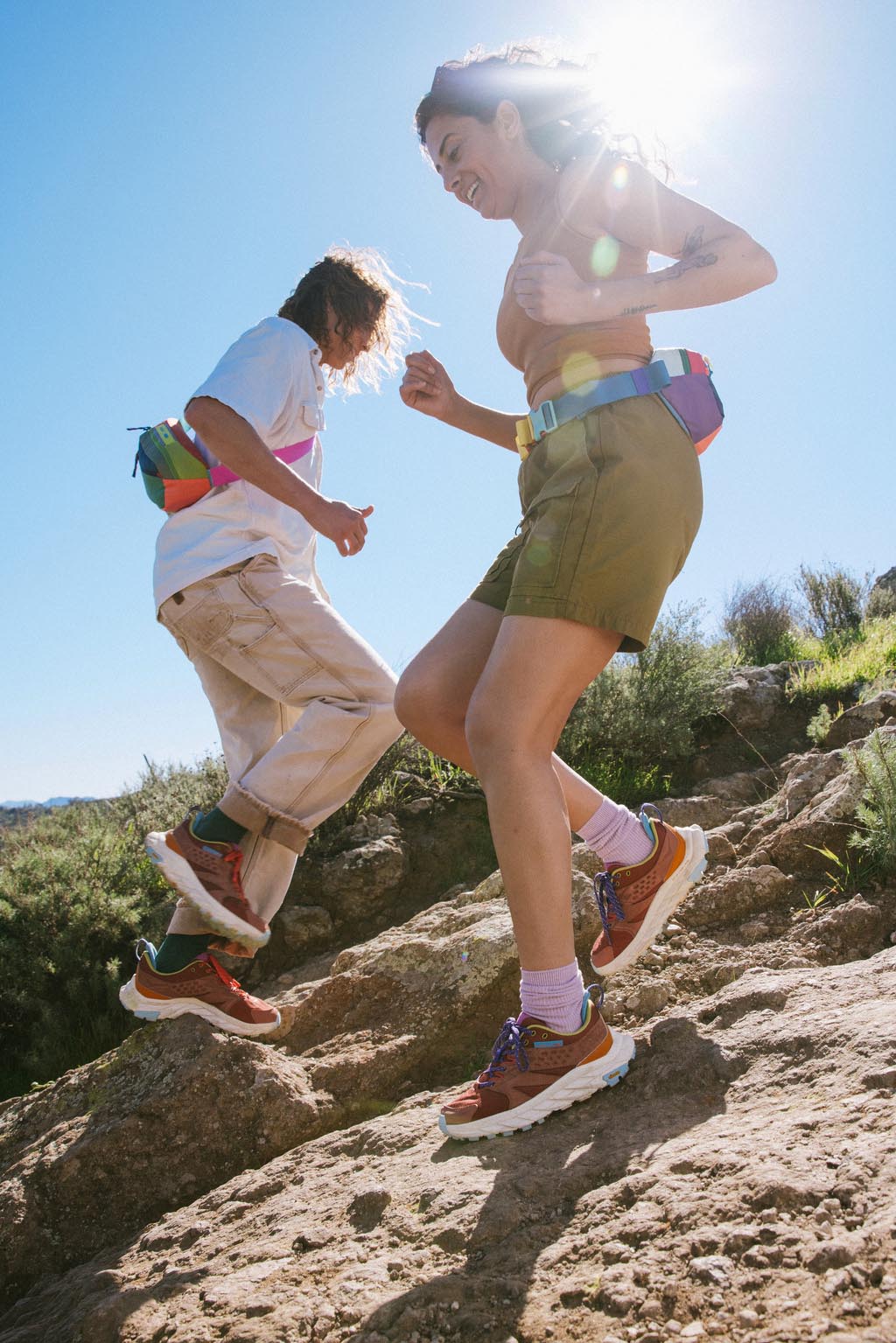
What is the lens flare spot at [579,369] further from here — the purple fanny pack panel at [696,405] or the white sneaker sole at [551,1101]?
the white sneaker sole at [551,1101]

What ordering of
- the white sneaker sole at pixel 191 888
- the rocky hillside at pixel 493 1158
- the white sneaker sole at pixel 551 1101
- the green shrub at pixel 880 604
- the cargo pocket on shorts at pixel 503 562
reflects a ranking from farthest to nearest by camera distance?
1. the green shrub at pixel 880 604
2. the white sneaker sole at pixel 191 888
3. the cargo pocket on shorts at pixel 503 562
4. the white sneaker sole at pixel 551 1101
5. the rocky hillside at pixel 493 1158

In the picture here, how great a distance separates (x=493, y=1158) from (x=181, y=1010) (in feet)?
3.61

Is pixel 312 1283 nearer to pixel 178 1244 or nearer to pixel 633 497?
pixel 178 1244

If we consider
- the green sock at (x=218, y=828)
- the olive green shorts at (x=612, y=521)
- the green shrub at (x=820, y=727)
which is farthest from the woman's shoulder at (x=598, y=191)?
the green shrub at (x=820, y=727)

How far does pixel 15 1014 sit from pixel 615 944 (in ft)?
12.1

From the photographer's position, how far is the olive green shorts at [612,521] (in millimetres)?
1897

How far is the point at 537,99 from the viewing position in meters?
2.32

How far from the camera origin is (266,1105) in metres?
2.34

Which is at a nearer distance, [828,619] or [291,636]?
[291,636]

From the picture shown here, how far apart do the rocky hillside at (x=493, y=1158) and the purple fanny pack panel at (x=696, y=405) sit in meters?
1.26

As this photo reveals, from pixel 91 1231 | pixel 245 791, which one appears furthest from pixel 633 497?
pixel 91 1231

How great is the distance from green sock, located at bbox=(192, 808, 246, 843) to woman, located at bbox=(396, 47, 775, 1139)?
2.33 ft

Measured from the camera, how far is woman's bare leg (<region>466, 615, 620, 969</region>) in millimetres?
1867

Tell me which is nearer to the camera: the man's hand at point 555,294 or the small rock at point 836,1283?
the small rock at point 836,1283
